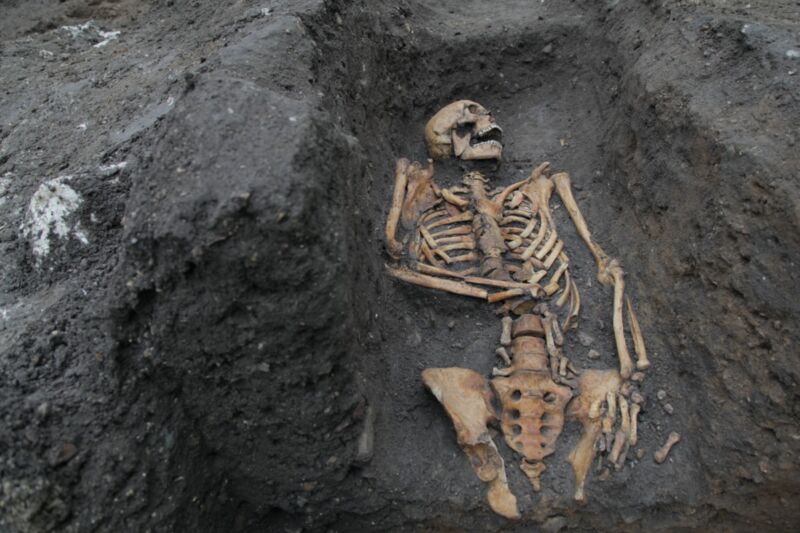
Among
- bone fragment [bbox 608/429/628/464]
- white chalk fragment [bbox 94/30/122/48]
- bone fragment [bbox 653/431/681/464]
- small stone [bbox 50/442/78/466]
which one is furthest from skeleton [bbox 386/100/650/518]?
white chalk fragment [bbox 94/30/122/48]

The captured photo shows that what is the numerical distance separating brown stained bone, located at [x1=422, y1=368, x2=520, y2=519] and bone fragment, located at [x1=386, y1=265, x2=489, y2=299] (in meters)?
0.48

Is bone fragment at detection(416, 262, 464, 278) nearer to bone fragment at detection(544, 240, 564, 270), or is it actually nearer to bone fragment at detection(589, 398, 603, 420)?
bone fragment at detection(544, 240, 564, 270)

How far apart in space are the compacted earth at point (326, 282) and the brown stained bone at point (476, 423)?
65mm

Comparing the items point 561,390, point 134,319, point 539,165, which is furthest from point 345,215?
point 539,165

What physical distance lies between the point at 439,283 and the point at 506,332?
1.43 feet

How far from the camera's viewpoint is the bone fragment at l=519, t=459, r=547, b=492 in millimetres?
2701

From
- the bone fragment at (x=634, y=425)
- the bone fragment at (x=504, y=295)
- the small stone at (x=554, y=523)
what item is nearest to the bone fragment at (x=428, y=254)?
the bone fragment at (x=504, y=295)

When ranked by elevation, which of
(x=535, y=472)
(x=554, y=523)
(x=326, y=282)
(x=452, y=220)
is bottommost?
(x=554, y=523)

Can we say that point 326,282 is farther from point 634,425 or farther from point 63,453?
point 634,425

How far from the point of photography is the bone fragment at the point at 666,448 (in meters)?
2.71

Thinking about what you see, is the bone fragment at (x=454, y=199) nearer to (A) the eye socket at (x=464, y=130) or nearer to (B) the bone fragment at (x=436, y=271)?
(A) the eye socket at (x=464, y=130)

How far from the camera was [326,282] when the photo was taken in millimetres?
2166

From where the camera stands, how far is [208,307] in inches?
84.4

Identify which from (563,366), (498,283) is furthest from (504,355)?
(498,283)
